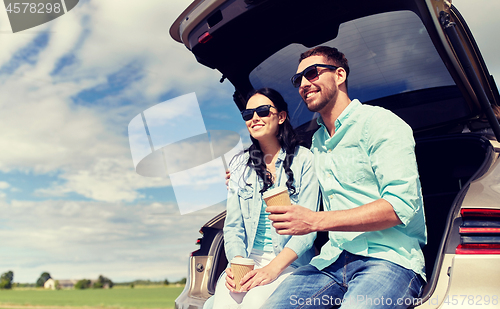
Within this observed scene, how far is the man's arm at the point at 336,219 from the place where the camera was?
5.09 feet

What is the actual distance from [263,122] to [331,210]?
2.70 ft

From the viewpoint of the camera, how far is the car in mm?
1602

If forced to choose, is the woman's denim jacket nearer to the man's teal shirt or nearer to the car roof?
the man's teal shirt

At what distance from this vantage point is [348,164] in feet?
6.02

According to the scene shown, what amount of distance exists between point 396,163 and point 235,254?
1.12 metres

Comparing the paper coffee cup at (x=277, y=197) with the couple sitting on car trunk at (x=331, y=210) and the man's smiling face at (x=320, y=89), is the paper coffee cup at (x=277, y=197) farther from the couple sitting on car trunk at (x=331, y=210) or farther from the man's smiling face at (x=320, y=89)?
the man's smiling face at (x=320, y=89)

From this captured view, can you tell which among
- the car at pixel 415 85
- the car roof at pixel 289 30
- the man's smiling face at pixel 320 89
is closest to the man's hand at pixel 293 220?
the car at pixel 415 85

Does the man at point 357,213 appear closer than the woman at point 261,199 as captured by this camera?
Yes

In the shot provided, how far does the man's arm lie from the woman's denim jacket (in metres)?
0.53

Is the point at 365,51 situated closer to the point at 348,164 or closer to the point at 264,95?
the point at 264,95

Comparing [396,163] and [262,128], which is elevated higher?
[262,128]

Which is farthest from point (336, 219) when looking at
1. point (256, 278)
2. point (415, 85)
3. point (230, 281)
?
point (415, 85)

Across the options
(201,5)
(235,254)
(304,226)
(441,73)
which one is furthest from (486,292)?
(201,5)

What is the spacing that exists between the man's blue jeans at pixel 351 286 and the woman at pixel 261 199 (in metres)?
0.16
